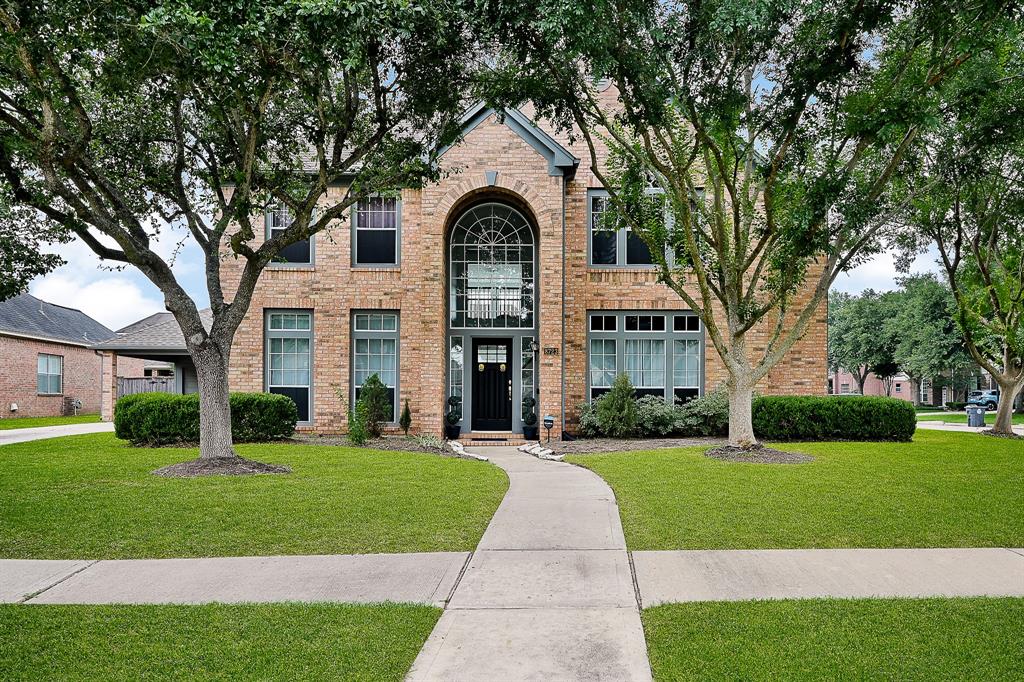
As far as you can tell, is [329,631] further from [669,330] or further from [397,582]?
[669,330]

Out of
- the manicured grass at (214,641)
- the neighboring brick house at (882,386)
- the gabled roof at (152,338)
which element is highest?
the gabled roof at (152,338)

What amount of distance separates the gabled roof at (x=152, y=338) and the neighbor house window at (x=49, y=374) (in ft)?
32.2

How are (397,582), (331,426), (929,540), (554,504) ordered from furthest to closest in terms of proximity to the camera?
1. (331,426)
2. (554,504)
3. (929,540)
4. (397,582)

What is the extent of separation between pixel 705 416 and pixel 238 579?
514 inches

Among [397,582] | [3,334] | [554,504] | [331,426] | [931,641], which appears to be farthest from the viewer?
[3,334]

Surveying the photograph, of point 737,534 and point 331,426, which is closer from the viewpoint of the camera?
point 737,534

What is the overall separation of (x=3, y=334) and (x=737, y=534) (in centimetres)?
3053

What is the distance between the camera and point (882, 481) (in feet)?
32.9

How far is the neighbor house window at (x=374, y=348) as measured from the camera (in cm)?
1788

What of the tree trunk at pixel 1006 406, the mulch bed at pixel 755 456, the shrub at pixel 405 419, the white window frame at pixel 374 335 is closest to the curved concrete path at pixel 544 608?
the mulch bed at pixel 755 456

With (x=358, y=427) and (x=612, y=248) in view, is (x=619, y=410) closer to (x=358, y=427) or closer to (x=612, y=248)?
(x=612, y=248)

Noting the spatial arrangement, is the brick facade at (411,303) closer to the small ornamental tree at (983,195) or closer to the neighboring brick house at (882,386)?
the small ornamental tree at (983,195)

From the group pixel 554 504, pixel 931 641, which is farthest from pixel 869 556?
pixel 554 504

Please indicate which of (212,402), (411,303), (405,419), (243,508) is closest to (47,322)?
(411,303)
